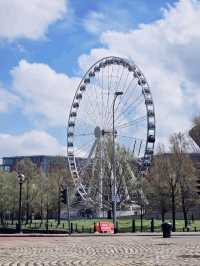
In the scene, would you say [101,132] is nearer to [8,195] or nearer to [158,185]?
[158,185]

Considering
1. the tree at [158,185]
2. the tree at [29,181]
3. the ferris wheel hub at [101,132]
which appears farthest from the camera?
the tree at [29,181]

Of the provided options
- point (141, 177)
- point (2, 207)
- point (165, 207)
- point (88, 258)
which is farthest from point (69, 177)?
point (88, 258)

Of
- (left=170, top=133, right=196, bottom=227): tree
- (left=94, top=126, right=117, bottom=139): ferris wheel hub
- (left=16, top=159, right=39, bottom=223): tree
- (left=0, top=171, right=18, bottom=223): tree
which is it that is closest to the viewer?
(left=170, top=133, right=196, bottom=227): tree

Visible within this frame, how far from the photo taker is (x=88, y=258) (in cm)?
1923

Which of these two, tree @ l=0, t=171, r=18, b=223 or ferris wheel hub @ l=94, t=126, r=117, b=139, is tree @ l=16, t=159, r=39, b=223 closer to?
tree @ l=0, t=171, r=18, b=223

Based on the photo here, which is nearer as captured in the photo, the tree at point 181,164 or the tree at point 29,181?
the tree at point 181,164

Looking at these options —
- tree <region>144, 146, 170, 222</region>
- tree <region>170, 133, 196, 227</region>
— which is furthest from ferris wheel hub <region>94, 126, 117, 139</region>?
tree <region>170, 133, 196, 227</region>

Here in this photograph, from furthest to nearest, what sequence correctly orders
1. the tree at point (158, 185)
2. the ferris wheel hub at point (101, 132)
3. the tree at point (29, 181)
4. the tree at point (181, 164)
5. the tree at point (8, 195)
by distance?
the tree at point (8, 195)
the tree at point (29, 181)
the ferris wheel hub at point (101, 132)
the tree at point (158, 185)
the tree at point (181, 164)

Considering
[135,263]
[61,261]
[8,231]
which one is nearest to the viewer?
[135,263]

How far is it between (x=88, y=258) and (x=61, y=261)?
148cm

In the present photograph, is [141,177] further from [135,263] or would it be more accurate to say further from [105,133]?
[135,263]

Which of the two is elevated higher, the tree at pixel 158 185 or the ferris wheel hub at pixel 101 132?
the ferris wheel hub at pixel 101 132

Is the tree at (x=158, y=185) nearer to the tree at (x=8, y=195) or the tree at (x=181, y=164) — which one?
the tree at (x=181, y=164)

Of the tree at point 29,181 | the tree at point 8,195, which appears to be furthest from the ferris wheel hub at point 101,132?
the tree at point 8,195
